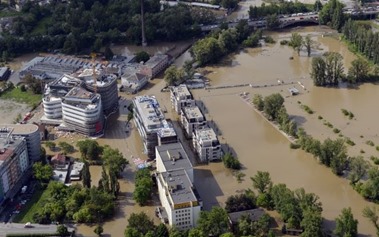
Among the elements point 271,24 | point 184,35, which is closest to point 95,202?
point 184,35

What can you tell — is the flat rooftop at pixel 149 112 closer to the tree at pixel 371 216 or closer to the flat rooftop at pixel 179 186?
the flat rooftop at pixel 179 186

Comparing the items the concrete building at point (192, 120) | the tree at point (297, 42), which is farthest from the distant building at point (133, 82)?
the tree at point (297, 42)

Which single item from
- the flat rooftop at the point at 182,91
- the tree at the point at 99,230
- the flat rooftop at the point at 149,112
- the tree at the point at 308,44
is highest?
the tree at the point at 308,44

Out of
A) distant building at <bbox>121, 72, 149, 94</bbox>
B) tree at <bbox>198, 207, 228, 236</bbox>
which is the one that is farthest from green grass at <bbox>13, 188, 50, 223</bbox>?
distant building at <bbox>121, 72, 149, 94</bbox>

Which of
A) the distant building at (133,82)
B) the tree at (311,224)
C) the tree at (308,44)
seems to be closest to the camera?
the tree at (311,224)

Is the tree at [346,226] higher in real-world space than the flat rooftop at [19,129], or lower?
lower

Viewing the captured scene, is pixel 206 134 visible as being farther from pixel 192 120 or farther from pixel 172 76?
pixel 172 76

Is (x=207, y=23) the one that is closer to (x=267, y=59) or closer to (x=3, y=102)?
(x=267, y=59)

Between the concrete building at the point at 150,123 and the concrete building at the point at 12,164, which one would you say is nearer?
the concrete building at the point at 12,164
